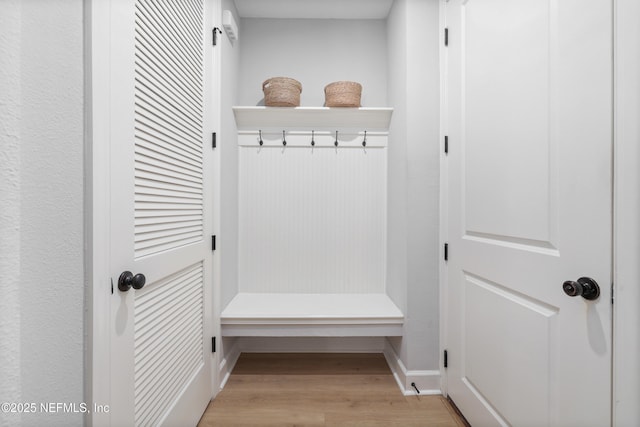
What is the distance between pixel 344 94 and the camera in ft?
6.17

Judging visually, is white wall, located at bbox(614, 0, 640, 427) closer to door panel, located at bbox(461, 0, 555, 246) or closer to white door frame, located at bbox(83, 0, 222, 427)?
door panel, located at bbox(461, 0, 555, 246)

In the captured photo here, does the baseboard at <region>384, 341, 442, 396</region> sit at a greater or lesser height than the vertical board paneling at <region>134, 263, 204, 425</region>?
lesser

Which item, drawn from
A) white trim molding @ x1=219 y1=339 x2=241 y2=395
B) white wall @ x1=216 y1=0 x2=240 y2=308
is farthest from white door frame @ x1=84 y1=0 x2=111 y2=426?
white trim molding @ x1=219 y1=339 x2=241 y2=395

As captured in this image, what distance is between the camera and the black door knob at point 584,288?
2.68 ft

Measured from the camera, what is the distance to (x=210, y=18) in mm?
→ 1563

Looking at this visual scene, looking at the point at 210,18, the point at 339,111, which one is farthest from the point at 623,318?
the point at 210,18

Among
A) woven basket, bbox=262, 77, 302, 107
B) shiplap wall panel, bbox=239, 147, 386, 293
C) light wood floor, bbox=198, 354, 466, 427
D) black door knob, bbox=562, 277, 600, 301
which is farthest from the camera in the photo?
shiplap wall panel, bbox=239, 147, 386, 293

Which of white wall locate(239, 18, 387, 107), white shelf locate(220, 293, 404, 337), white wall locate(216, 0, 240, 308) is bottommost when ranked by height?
white shelf locate(220, 293, 404, 337)

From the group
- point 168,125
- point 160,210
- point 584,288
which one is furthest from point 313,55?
point 584,288

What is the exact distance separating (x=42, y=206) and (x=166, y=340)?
0.71 m

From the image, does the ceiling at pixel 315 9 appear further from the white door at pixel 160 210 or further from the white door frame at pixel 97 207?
the white door frame at pixel 97 207

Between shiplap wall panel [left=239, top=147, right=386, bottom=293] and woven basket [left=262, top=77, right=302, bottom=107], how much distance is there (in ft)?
1.06

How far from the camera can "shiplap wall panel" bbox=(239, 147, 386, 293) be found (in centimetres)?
211

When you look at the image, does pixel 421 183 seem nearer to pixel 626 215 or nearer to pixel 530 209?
pixel 530 209
